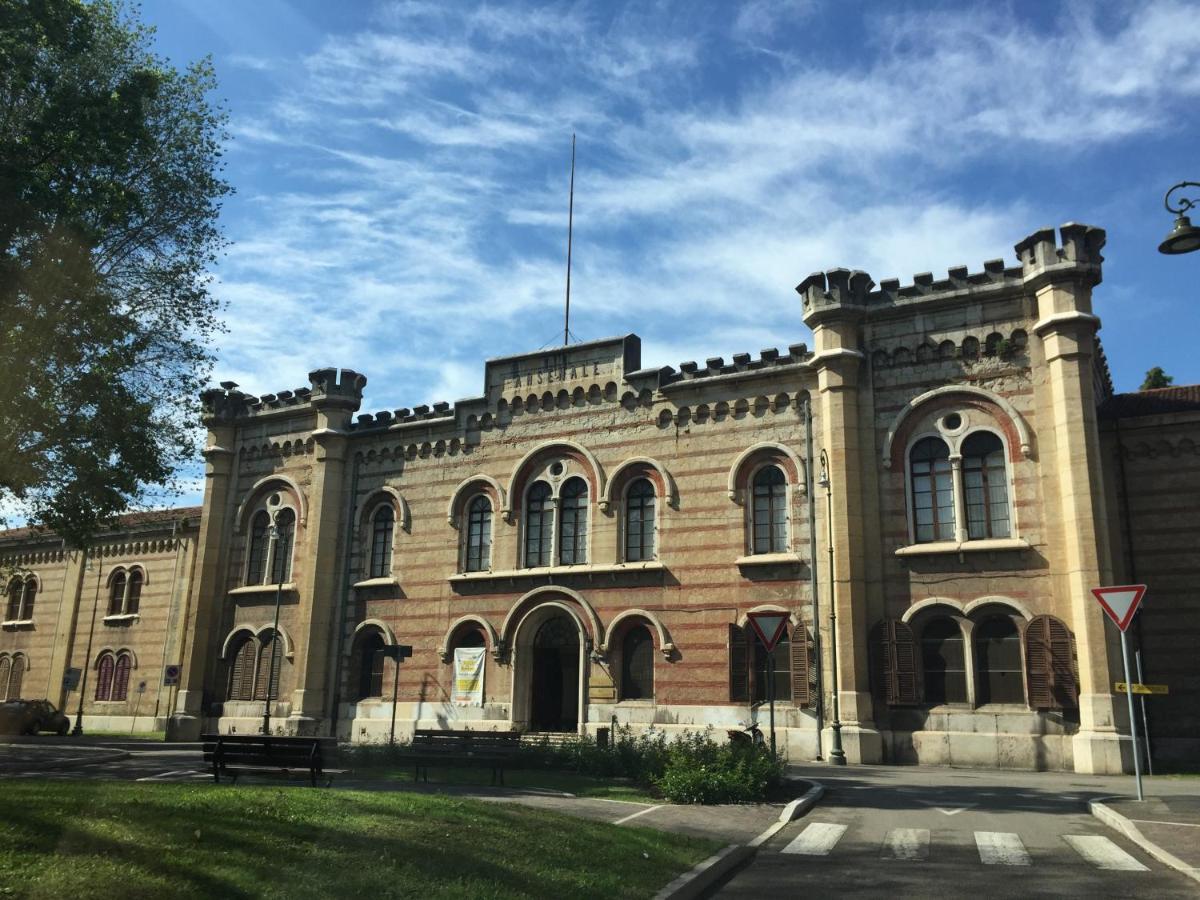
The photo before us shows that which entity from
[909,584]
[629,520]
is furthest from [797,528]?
[629,520]

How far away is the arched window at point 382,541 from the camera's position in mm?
30625

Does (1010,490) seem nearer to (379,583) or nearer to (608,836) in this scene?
(608,836)

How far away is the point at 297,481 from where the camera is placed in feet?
107

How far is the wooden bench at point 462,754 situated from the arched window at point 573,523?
9.04 meters

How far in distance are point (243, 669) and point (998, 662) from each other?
2327 centimetres

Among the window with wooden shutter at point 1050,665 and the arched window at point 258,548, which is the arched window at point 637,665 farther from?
the arched window at point 258,548

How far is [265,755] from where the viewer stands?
1502cm

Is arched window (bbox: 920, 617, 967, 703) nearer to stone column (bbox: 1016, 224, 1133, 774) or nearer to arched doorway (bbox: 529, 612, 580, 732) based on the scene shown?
stone column (bbox: 1016, 224, 1133, 774)

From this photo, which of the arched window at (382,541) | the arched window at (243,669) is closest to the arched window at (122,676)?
the arched window at (243,669)

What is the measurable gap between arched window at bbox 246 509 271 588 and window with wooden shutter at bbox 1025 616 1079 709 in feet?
77.8

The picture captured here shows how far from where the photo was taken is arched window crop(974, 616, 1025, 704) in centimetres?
2130

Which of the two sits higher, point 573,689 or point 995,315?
point 995,315

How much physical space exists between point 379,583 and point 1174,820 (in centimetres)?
2256

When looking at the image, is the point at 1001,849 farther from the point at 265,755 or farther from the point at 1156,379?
the point at 1156,379
